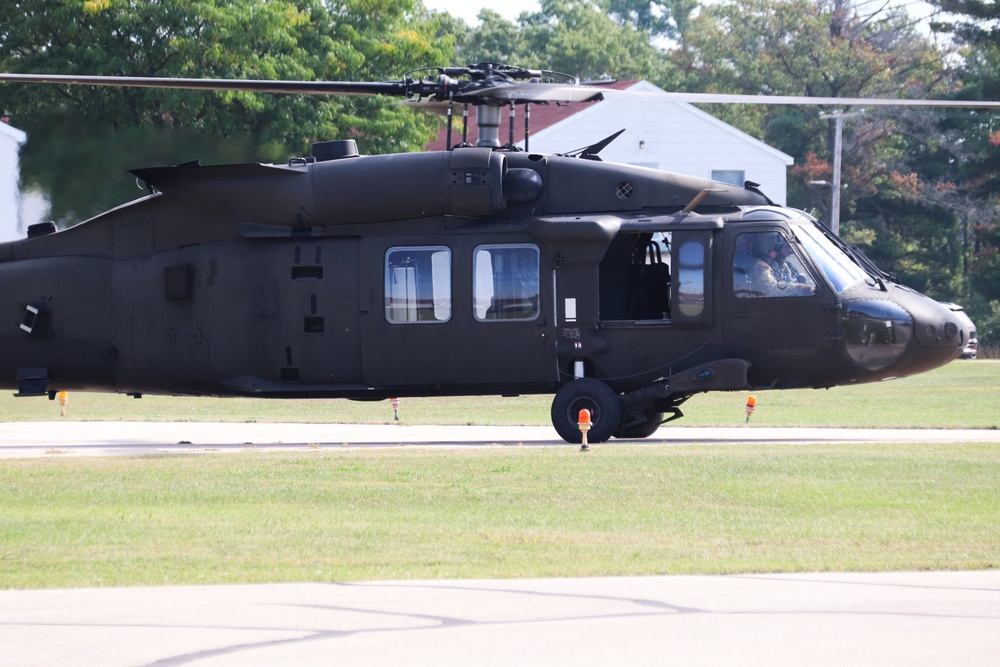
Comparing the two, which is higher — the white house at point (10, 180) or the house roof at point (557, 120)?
the house roof at point (557, 120)

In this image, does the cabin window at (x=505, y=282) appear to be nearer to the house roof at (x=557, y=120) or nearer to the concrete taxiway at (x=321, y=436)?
the concrete taxiway at (x=321, y=436)

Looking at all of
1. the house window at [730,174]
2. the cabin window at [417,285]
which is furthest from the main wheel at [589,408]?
the house window at [730,174]

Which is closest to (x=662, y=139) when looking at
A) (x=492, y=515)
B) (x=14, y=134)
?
(x=14, y=134)

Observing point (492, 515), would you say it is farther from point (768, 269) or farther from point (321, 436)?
point (321, 436)

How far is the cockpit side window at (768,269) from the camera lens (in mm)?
17562

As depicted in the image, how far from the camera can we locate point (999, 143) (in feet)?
197

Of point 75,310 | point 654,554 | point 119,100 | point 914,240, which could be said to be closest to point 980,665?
point 654,554

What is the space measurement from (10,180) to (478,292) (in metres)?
13.9

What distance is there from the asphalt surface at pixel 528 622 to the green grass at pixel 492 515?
1.72 ft

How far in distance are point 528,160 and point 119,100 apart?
1418 cm

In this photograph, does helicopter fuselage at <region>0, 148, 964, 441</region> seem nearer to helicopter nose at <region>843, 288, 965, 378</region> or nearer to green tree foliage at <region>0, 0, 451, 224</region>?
helicopter nose at <region>843, 288, 965, 378</region>

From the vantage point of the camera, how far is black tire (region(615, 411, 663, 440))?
19250 mm

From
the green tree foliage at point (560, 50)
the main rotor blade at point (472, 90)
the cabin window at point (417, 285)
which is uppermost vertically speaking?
the green tree foliage at point (560, 50)

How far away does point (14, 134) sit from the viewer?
28.5 metres
